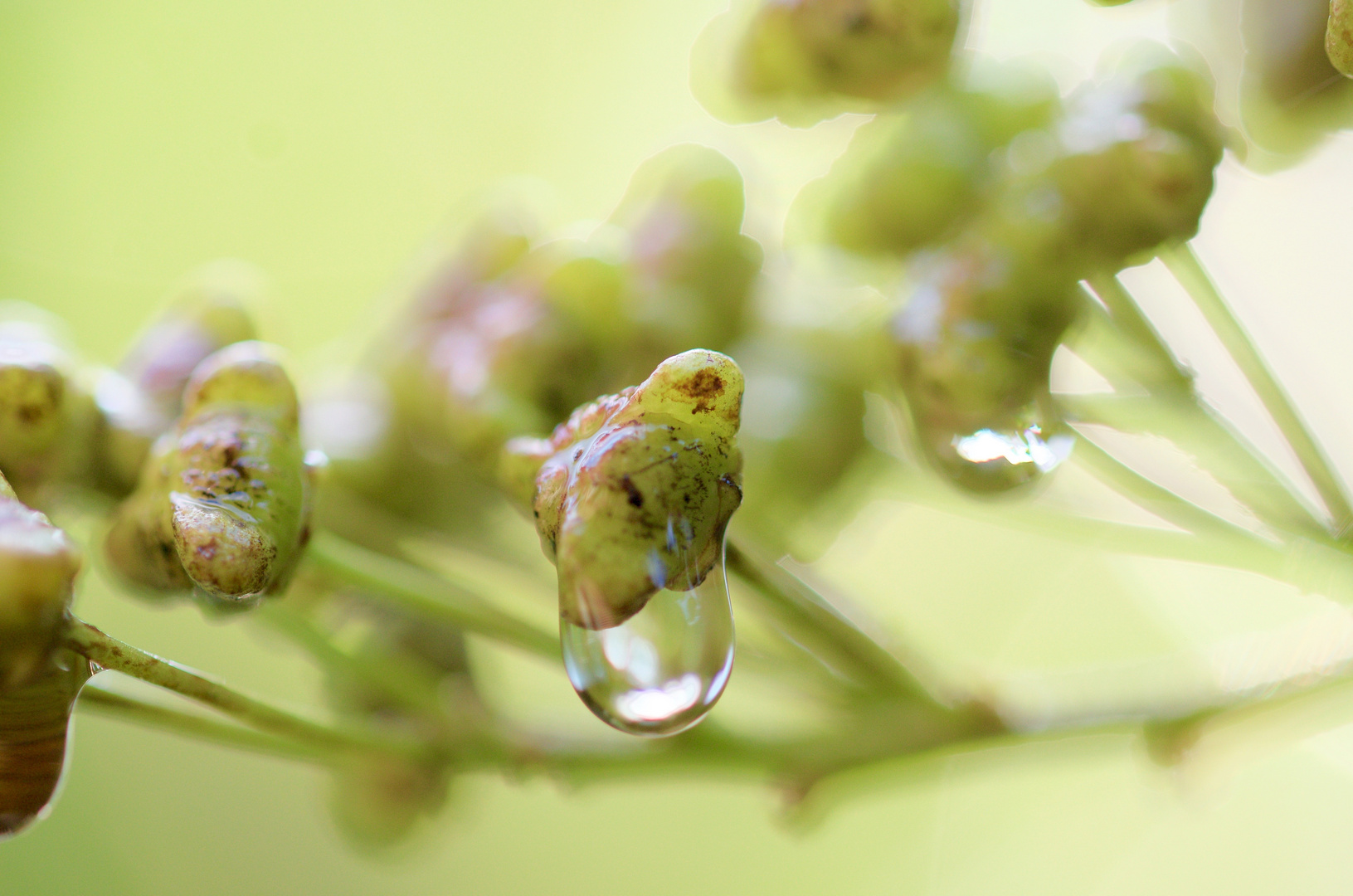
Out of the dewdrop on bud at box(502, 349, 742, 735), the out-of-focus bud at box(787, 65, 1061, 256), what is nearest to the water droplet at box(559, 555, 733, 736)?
the dewdrop on bud at box(502, 349, 742, 735)

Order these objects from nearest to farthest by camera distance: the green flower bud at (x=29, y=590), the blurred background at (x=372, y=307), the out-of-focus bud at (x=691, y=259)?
the green flower bud at (x=29, y=590) < the out-of-focus bud at (x=691, y=259) < the blurred background at (x=372, y=307)

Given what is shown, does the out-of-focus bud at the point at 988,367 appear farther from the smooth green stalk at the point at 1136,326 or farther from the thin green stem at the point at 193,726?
the thin green stem at the point at 193,726

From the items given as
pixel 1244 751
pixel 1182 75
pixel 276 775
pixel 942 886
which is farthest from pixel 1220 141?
pixel 276 775

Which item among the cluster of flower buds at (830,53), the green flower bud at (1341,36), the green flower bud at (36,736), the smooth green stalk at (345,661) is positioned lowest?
the smooth green stalk at (345,661)

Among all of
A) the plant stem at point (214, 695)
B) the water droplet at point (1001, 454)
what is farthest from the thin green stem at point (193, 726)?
the water droplet at point (1001, 454)

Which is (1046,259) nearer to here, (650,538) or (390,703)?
(650,538)
